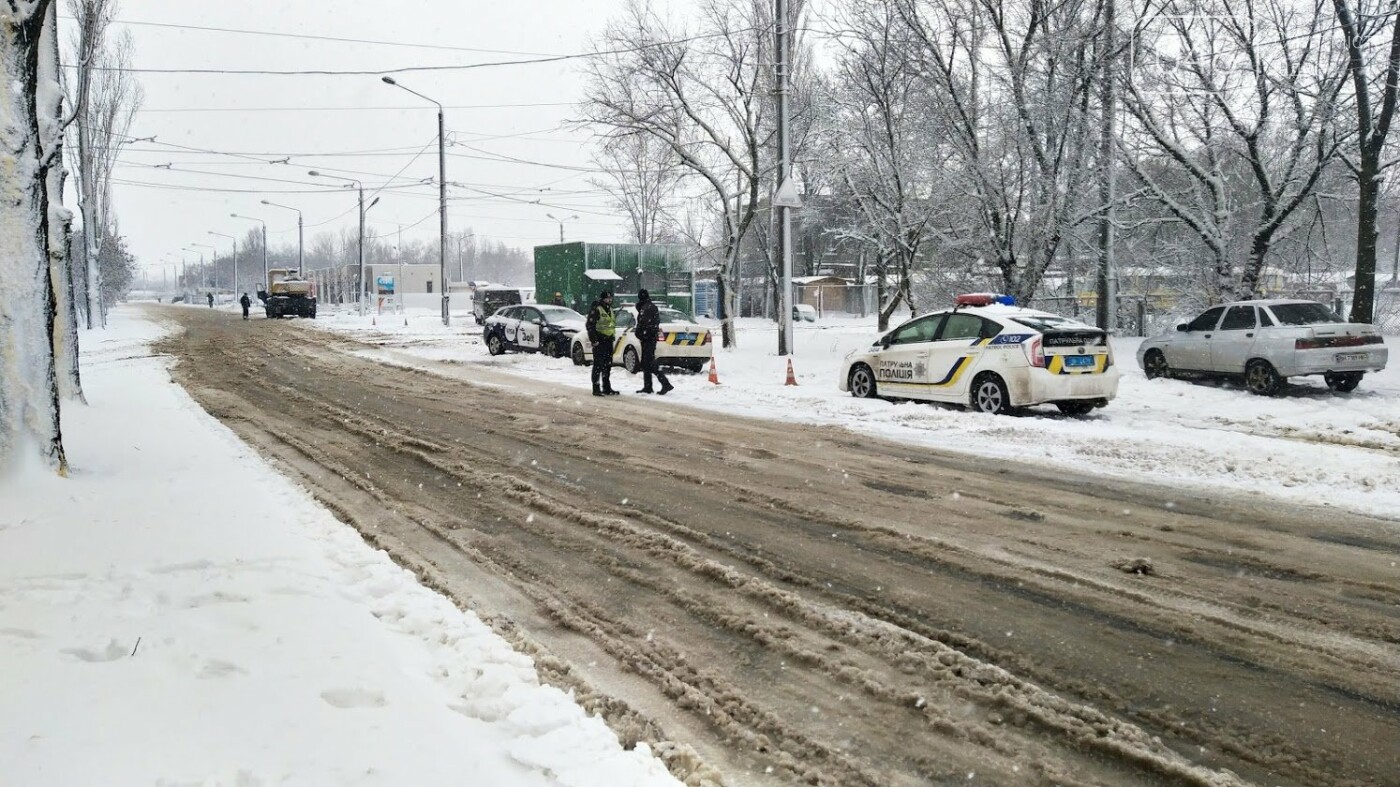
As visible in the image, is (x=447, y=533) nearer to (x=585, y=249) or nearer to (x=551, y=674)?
(x=551, y=674)

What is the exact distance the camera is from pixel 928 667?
396 cm

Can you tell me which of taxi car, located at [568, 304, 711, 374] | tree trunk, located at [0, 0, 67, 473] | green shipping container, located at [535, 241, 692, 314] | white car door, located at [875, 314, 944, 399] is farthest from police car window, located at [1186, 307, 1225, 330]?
green shipping container, located at [535, 241, 692, 314]

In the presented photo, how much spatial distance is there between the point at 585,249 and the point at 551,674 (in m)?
39.6

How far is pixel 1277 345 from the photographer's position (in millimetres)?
14117

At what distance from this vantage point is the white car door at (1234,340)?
14.7 m

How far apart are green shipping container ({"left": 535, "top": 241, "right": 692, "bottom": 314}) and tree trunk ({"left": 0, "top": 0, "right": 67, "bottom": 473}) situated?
34.4 meters

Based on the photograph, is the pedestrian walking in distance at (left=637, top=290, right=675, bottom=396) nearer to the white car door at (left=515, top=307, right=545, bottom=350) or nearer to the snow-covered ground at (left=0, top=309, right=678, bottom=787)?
the white car door at (left=515, top=307, right=545, bottom=350)

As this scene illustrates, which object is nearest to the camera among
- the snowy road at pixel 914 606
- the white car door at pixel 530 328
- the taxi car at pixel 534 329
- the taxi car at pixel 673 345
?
the snowy road at pixel 914 606

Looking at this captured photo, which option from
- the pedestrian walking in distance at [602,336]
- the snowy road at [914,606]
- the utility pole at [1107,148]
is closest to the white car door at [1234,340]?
the utility pole at [1107,148]

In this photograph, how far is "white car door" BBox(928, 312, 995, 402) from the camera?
484 inches

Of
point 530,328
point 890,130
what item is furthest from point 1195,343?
point 530,328

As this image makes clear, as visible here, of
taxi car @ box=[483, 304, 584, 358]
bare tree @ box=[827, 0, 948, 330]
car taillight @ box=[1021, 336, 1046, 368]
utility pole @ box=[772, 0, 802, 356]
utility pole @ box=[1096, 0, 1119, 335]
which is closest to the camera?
car taillight @ box=[1021, 336, 1046, 368]

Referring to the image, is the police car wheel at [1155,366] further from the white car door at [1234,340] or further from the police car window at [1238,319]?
the police car window at [1238,319]

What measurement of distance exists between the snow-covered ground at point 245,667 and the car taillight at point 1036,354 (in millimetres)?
8659
